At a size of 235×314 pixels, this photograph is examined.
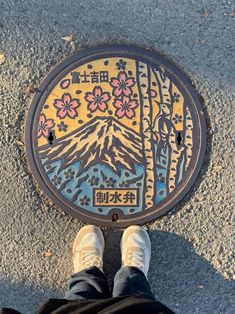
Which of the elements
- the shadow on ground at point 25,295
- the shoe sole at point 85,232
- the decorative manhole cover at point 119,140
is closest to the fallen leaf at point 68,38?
the decorative manhole cover at point 119,140

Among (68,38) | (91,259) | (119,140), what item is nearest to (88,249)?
(91,259)

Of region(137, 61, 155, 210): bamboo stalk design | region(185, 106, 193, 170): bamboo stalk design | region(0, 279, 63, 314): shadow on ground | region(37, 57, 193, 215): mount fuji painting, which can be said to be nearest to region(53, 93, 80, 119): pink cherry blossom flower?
region(37, 57, 193, 215): mount fuji painting

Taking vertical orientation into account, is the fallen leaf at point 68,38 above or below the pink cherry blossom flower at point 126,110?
above

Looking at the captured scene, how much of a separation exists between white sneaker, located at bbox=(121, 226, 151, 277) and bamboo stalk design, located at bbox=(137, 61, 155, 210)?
0.12 m

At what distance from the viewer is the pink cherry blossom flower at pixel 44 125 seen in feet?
7.30

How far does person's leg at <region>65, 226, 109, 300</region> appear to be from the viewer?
201 cm

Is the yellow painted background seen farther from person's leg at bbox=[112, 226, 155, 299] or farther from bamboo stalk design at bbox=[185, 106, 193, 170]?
person's leg at bbox=[112, 226, 155, 299]

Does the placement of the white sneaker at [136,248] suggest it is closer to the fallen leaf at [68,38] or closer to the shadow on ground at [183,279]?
the shadow on ground at [183,279]

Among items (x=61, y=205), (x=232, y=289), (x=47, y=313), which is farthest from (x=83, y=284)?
(x=232, y=289)

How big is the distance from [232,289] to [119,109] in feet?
3.19

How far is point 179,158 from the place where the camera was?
222 cm

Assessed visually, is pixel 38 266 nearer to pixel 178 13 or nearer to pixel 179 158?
pixel 179 158

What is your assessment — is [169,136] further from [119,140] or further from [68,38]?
[68,38]

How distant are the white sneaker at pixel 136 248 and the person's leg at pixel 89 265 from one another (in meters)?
0.11
